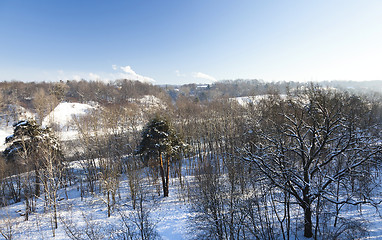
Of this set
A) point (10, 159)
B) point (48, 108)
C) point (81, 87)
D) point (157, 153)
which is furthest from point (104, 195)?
point (81, 87)

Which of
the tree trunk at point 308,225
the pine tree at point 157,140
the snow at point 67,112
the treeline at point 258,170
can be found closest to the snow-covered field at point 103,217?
the treeline at point 258,170

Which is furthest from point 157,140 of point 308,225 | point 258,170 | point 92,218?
point 308,225

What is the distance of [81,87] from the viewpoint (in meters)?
77.4

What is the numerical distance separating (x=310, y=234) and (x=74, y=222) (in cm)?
1808

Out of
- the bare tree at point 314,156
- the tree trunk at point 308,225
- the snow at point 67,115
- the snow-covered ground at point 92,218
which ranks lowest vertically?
the snow-covered ground at point 92,218

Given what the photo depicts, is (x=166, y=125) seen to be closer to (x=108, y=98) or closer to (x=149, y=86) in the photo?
(x=108, y=98)

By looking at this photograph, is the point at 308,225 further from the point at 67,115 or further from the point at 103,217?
the point at 67,115

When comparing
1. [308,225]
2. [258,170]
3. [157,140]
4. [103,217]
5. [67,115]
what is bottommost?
[103,217]

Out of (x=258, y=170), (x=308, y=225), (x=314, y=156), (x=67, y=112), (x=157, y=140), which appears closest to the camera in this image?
(x=314, y=156)

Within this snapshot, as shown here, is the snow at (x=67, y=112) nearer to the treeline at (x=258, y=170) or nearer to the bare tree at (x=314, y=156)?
the treeline at (x=258, y=170)

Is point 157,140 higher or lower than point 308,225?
higher

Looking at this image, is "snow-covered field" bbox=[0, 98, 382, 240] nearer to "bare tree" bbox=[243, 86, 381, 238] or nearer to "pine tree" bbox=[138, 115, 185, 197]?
"pine tree" bbox=[138, 115, 185, 197]

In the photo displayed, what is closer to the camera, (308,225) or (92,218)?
(308,225)

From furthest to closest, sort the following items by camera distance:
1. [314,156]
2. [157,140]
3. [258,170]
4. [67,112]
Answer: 1. [67,112]
2. [157,140]
3. [258,170]
4. [314,156]
